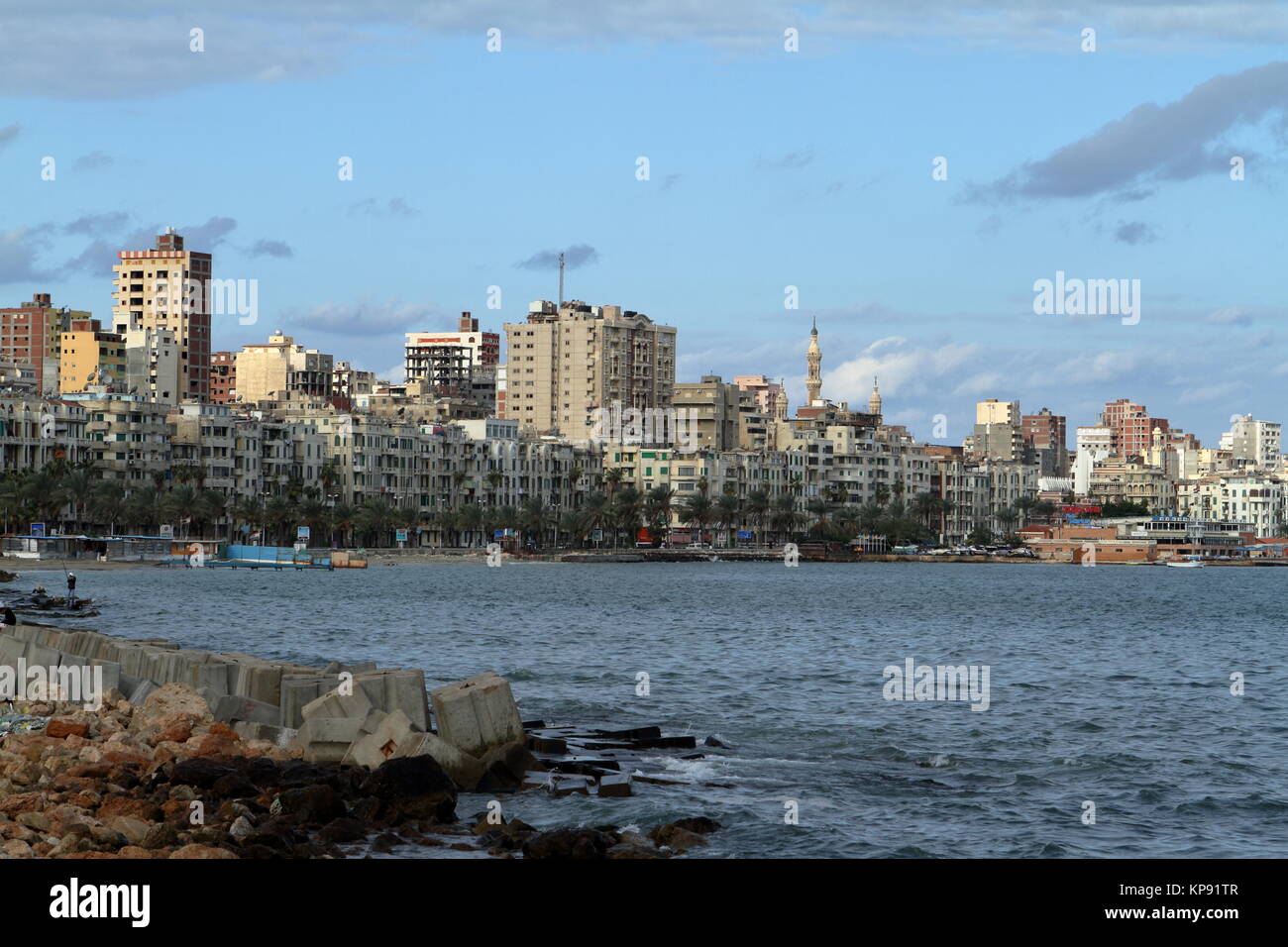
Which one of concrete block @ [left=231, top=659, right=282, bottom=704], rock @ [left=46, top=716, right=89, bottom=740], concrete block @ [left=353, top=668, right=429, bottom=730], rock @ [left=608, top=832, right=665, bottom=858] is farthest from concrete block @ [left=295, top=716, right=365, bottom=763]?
rock @ [left=608, top=832, right=665, bottom=858]

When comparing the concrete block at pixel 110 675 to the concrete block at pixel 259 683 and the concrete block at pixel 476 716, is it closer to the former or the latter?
the concrete block at pixel 259 683

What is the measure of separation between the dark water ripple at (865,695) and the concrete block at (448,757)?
32.5 inches

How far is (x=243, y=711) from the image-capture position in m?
32.4

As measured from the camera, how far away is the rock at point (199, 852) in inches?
834

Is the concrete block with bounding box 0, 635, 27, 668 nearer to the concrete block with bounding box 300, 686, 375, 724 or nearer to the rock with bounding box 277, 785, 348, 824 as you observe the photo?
the concrete block with bounding box 300, 686, 375, 724

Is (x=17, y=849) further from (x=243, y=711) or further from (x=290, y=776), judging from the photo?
(x=243, y=711)

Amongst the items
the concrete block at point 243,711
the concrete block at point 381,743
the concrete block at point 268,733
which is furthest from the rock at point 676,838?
the concrete block at point 243,711

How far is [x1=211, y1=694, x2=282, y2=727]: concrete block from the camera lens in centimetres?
3222

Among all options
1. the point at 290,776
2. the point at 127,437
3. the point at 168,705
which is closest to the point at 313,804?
the point at 290,776

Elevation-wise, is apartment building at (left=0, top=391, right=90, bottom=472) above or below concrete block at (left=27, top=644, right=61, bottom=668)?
above

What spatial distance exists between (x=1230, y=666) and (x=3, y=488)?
120 metres

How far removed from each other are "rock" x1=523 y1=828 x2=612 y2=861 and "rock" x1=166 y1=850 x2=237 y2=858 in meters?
3.96

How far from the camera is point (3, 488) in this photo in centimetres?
15388

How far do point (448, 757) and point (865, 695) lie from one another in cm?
2197
